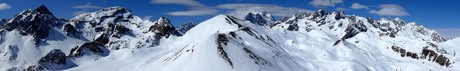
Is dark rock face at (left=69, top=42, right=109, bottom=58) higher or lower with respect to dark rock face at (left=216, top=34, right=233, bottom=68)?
higher

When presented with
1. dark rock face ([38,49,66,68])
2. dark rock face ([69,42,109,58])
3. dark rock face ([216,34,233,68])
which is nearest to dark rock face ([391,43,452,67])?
dark rock face ([216,34,233,68])

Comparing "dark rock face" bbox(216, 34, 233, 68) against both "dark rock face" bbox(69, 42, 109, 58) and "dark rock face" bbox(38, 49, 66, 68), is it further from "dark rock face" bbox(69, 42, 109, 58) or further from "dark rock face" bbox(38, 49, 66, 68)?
"dark rock face" bbox(38, 49, 66, 68)

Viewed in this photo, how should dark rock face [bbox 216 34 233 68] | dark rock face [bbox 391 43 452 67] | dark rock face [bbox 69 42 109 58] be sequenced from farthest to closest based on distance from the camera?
dark rock face [bbox 391 43 452 67], dark rock face [bbox 69 42 109 58], dark rock face [bbox 216 34 233 68]

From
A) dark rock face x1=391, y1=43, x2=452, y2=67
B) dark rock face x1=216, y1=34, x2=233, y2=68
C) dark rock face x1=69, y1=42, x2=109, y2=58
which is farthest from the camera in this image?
dark rock face x1=391, y1=43, x2=452, y2=67

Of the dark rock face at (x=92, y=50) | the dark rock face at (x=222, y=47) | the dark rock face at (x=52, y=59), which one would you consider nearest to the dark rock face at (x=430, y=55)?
the dark rock face at (x=222, y=47)

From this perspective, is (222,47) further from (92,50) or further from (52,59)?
(92,50)

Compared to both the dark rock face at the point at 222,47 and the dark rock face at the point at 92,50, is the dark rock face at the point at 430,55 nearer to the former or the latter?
the dark rock face at the point at 222,47

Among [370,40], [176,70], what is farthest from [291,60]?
[370,40]

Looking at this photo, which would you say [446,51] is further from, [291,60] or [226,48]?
[226,48]
